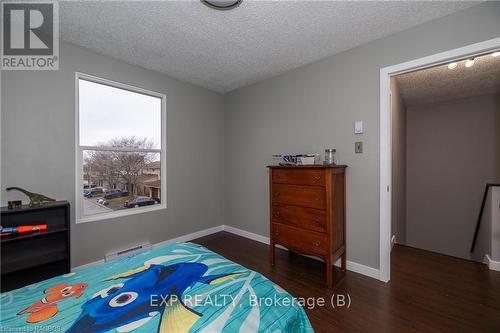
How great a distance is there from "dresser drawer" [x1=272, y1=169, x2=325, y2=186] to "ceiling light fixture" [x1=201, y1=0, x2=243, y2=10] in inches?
63.4

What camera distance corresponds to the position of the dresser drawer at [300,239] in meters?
2.10

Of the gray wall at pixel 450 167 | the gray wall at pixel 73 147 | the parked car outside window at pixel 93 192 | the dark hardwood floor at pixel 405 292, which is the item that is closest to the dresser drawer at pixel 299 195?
the dark hardwood floor at pixel 405 292

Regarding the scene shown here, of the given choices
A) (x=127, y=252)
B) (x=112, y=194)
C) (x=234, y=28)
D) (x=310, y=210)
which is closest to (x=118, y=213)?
(x=112, y=194)

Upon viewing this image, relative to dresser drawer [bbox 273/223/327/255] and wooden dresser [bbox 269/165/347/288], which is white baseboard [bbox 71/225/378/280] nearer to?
wooden dresser [bbox 269/165/347/288]

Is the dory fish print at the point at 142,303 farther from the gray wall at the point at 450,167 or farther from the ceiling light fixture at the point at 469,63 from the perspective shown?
the gray wall at the point at 450,167

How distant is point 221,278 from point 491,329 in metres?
1.99

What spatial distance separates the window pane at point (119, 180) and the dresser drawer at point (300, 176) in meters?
1.79

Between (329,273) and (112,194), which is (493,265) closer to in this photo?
(329,273)

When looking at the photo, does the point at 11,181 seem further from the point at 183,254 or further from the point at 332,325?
the point at 332,325

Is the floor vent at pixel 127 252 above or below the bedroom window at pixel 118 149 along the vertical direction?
below

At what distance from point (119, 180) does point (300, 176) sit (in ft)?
7.56

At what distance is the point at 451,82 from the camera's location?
3.28 meters

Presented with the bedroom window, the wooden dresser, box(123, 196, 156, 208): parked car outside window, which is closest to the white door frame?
the wooden dresser

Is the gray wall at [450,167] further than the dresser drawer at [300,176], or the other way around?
the gray wall at [450,167]
